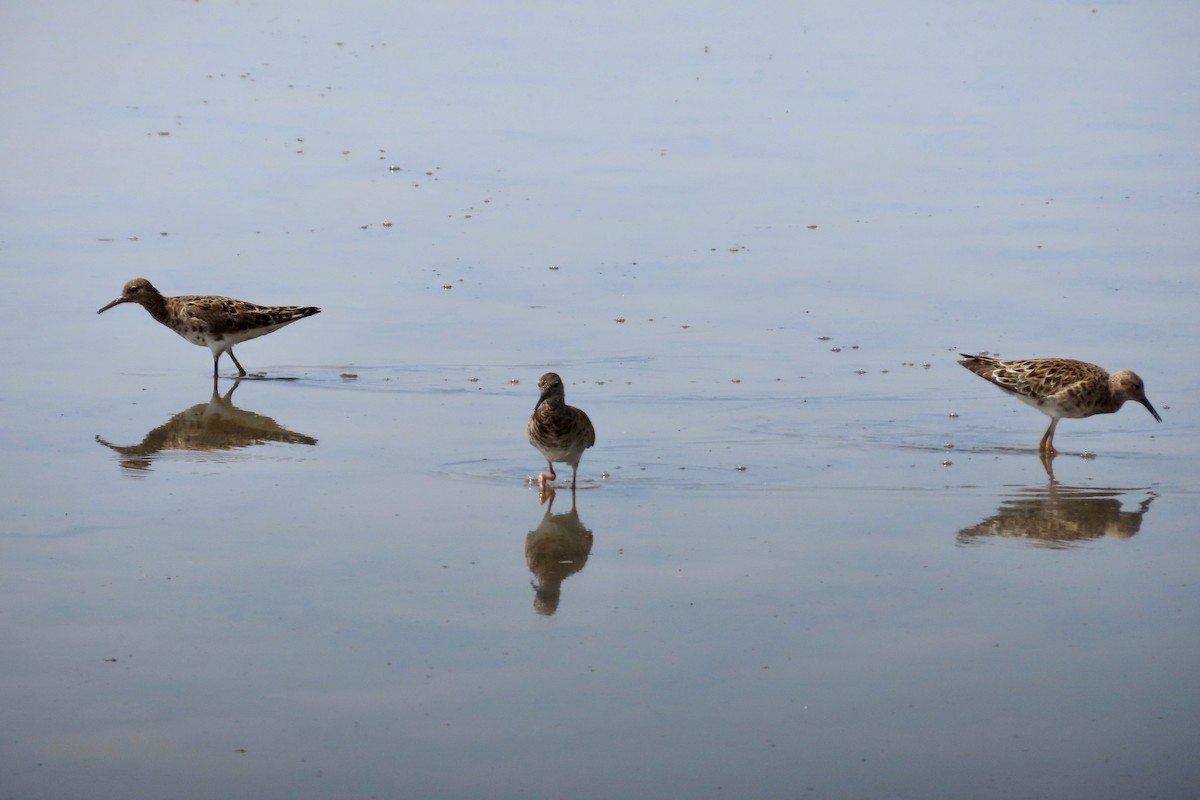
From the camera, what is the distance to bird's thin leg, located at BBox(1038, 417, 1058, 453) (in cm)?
1313

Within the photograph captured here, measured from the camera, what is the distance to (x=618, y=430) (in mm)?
13234

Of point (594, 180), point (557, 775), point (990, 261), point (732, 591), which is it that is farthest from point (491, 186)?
point (557, 775)

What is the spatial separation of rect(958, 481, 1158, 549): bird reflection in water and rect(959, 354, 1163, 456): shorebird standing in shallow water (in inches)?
51.2

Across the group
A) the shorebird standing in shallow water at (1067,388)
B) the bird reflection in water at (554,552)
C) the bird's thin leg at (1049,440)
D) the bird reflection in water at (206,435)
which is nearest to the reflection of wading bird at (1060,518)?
the bird's thin leg at (1049,440)

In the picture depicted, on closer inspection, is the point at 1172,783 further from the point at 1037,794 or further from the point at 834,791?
the point at 834,791

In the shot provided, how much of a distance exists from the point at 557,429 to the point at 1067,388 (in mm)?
4448

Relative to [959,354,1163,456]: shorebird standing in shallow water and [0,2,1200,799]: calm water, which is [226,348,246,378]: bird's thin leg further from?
[959,354,1163,456]: shorebird standing in shallow water

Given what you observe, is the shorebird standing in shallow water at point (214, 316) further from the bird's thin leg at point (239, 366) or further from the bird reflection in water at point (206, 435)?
the bird reflection in water at point (206, 435)

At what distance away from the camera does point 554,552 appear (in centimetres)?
1038

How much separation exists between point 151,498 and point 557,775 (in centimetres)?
488

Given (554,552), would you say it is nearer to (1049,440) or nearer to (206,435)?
(206,435)

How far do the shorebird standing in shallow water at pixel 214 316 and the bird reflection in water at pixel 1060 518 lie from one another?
7.06 metres

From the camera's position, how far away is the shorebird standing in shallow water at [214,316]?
49.4 feet

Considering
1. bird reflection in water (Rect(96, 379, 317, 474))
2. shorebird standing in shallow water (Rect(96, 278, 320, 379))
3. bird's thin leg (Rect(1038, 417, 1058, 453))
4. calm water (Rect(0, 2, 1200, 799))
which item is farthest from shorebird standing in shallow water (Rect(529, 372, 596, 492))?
shorebird standing in shallow water (Rect(96, 278, 320, 379))
